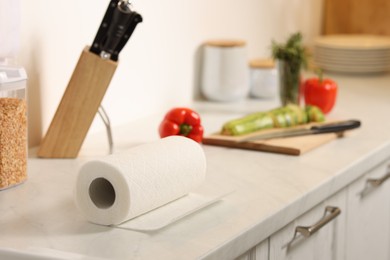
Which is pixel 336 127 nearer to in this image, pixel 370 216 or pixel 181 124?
pixel 370 216

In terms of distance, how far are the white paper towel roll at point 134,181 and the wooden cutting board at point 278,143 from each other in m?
0.44

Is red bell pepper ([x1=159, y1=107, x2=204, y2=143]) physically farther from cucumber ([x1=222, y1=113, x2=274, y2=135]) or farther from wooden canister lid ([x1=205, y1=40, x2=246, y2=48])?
wooden canister lid ([x1=205, y1=40, x2=246, y2=48])

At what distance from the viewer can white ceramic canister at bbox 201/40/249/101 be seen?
89.8 inches

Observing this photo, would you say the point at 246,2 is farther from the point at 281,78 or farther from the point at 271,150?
the point at 271,150

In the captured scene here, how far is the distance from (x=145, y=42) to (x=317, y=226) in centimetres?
77

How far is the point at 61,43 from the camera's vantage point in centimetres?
178

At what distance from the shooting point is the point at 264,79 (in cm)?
240

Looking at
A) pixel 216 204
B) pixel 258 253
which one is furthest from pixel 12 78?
pixel 258 253

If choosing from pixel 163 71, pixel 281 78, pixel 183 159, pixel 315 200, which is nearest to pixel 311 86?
pixel 281 78

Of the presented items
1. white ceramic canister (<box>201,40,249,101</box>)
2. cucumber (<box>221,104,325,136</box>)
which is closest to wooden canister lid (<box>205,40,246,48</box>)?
white ceramic canister (<box>201,40,249,101</box>)

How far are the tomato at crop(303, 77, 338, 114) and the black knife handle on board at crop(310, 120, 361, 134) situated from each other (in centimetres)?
23

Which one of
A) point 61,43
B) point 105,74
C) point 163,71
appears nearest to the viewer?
point 105,74

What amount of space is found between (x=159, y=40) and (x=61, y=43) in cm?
41

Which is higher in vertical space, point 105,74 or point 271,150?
point 105,74
